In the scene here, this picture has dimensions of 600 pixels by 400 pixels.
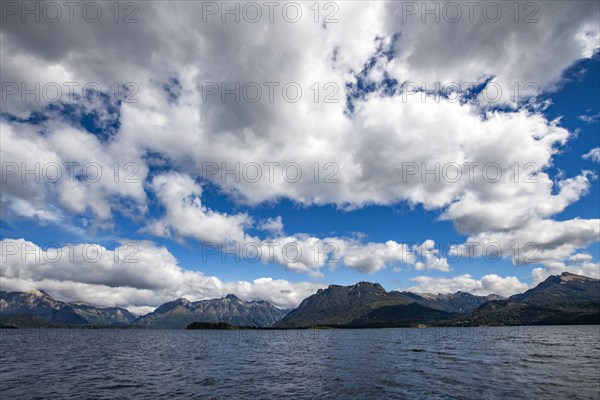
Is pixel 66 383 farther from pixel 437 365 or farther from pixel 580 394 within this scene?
pixel 580 394

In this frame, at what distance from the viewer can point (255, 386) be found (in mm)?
44156

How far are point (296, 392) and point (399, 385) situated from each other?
1347cm

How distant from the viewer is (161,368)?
63.2m

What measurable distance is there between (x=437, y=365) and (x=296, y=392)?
111 feet

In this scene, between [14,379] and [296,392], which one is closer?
[296,392]

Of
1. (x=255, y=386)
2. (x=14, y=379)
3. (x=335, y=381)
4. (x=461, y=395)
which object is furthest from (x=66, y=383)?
(x=461, y=395)

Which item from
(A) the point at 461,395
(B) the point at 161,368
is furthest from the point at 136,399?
(A) the point at 461,395

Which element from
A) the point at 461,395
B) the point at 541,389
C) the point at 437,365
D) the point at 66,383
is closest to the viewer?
the point at 461,395

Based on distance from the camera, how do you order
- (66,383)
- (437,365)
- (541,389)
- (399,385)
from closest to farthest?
(541,389) < (399,385) < (66,383) < (437,365)

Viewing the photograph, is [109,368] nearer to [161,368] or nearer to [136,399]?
[161,368]

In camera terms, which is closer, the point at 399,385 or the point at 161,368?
the point at 399,385

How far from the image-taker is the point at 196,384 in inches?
1810

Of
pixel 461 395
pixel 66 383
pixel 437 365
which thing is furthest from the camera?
pixel 437 365

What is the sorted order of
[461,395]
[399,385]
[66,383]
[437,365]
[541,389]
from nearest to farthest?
[461,395]
[541,389]
[399,385]
[66,383]
[437,365]
